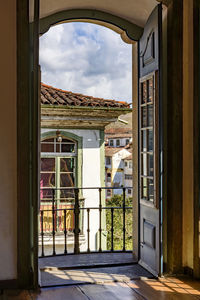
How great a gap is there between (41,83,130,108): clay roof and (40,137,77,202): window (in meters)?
1.01

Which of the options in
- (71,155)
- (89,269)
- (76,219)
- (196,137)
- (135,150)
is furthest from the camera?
(71,155)

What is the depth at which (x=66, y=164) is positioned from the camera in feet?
25.5

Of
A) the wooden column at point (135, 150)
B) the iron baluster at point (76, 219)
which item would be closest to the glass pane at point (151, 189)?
the wooden column at point (135, 150)

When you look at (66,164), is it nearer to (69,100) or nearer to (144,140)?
(69,100)

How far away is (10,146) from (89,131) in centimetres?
483

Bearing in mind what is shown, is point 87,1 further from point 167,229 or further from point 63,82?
point 63,82

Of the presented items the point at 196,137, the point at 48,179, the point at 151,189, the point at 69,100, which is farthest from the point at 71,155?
the point at 196,137

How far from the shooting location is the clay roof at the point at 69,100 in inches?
254

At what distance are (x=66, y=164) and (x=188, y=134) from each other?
4.64 metres

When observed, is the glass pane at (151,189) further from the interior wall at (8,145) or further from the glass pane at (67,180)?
the glass pane at (67,180)

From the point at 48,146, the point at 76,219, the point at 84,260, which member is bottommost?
the point at 84,260

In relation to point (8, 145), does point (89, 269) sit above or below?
below

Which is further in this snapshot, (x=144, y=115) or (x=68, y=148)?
(x=68, y=148)

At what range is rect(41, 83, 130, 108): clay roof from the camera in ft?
21.2
